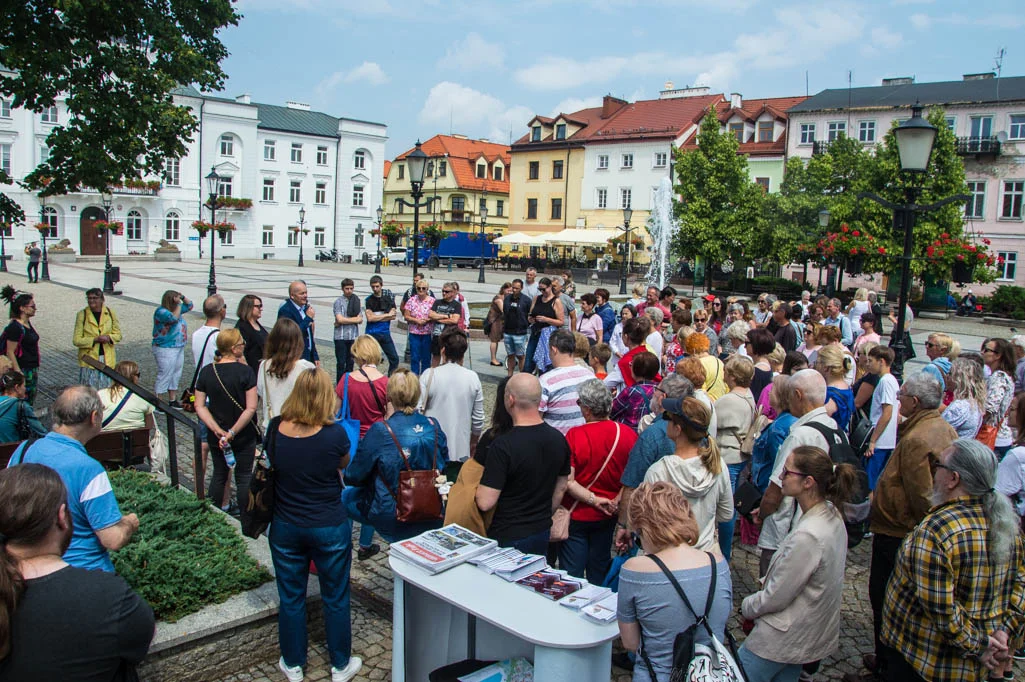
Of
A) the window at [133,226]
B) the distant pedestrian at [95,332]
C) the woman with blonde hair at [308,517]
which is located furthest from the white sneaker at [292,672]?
the window at [133,226]

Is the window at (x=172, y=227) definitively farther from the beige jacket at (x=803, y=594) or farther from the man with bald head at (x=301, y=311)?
the beige jacket at (x=803, y=594)

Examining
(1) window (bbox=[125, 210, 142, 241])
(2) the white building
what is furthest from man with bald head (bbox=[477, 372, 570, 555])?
(1) window (bbox=[125, 210, 142, 241])

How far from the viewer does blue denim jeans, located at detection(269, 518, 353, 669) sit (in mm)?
4180

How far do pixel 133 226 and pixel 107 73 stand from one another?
52839 mm

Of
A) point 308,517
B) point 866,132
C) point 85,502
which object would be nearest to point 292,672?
point 308,517

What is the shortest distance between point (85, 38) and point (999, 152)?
46.2m

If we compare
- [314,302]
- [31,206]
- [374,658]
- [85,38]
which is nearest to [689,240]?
[314,302]

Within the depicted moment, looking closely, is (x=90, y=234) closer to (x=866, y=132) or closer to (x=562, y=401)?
(x=866, y=132)

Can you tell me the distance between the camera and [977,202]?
42719 mm

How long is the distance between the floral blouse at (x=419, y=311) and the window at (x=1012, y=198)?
42.6 metres

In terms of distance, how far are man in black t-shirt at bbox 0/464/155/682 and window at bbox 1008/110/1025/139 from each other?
50.2 metres

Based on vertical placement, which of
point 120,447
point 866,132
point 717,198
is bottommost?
point 120,447

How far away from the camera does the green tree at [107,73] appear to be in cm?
863

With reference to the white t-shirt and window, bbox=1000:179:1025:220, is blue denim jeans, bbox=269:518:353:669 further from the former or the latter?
window, bbox=1000:179:1025:220
